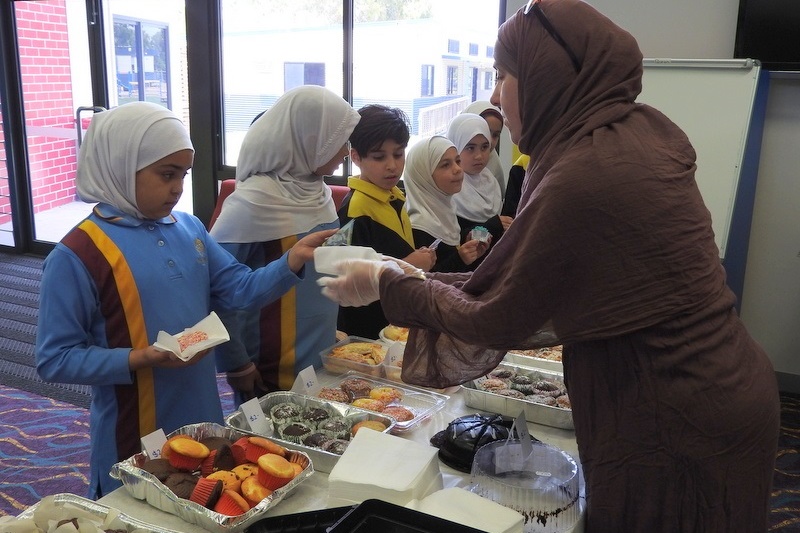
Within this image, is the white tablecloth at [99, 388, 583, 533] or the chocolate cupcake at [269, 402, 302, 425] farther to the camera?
the chocolate cupcake at [269, 402, 302, 425]

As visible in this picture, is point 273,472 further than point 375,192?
No

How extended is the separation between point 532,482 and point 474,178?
8.63ft

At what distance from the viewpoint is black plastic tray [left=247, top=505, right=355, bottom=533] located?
43.6 inches

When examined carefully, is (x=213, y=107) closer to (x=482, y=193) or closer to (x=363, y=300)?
(x=482, y=193)

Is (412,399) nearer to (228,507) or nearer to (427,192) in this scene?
(228,507)

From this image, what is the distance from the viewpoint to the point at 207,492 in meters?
1.17

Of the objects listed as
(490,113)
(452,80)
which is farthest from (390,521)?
(452,80)

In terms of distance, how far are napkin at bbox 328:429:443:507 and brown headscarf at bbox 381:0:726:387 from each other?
237mm

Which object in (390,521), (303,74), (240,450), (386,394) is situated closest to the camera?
(390,521)

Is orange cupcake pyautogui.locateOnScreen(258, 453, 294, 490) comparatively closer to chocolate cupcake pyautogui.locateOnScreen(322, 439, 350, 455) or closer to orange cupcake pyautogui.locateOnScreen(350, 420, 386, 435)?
chocolate cupcake pyautogui.locateOnScreen(322, 439, 350, 455)

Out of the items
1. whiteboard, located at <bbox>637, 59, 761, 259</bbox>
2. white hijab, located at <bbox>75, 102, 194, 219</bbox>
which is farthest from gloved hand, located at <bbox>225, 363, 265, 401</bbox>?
whiteboard, located at <bbox>637, 59, 761, 259</bbox>

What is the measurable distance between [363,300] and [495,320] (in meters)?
0.33

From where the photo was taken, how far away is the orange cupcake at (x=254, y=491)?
1193mm

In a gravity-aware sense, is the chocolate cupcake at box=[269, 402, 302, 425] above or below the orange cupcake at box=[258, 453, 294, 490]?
below
